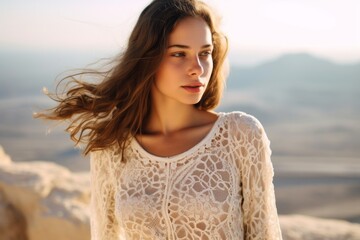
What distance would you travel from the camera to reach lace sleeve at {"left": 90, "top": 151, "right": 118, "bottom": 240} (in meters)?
2.65

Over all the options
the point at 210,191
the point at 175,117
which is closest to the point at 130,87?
the point at 175,117

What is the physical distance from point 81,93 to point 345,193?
741 centimetres

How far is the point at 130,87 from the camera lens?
261cm

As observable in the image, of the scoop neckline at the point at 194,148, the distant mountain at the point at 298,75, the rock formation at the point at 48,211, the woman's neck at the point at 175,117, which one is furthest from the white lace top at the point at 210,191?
the distant mountain at the point at 298,75

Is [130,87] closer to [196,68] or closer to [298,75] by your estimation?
[196,68]

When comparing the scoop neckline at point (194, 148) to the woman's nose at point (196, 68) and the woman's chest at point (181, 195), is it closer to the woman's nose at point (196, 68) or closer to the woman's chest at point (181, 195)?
the woman's chest at point (181, 195)

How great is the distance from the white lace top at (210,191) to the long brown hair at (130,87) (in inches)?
9.2

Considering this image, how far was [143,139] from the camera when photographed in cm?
264

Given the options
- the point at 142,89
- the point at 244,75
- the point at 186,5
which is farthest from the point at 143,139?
the point at 244,75

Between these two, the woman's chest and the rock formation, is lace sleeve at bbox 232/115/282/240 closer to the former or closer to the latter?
the woman's chest

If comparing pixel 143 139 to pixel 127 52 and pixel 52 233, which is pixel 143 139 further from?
pixel 52 233

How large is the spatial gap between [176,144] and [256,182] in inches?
16.5

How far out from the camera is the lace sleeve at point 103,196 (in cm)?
265

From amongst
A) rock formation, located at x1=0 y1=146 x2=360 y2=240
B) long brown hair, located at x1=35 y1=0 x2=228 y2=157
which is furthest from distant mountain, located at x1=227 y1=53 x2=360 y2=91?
long brown hair, located at x1=35 y1=0 x2=228 y2=157
